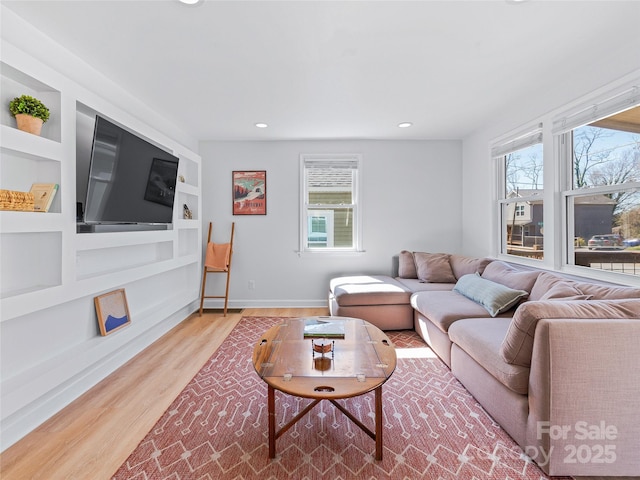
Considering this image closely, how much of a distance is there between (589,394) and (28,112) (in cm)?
329

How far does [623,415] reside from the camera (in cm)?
137

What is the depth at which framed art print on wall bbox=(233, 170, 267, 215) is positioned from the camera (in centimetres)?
423

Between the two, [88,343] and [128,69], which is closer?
[88,343]

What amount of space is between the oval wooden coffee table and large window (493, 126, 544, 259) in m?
2.12

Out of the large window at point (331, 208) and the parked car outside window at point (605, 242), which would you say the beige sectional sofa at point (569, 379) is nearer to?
the parked car outside window at point (605, 242)

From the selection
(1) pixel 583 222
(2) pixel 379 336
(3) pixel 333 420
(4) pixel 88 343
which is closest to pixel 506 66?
(1) pixel 583 222

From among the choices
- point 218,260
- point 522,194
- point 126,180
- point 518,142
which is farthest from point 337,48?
point 218,260

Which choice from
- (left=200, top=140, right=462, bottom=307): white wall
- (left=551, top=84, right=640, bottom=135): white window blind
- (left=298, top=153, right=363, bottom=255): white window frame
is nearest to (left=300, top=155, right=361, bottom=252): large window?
(left=298, top=153, right=363, bottom=255): white window frame

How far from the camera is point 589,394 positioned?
137 cm

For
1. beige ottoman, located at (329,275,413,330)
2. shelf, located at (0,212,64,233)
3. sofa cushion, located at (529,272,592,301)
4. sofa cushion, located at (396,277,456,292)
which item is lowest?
beige ottoman, located at (329,275,413,330)

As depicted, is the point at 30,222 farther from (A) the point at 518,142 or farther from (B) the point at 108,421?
(A) the point at 518,142

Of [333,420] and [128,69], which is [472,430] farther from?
[128,69]

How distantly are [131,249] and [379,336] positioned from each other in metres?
2.42

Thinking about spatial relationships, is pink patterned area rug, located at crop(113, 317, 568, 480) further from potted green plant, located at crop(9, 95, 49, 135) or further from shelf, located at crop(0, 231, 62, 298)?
potted green plant, located at crop(9, 95, 49, 135)
